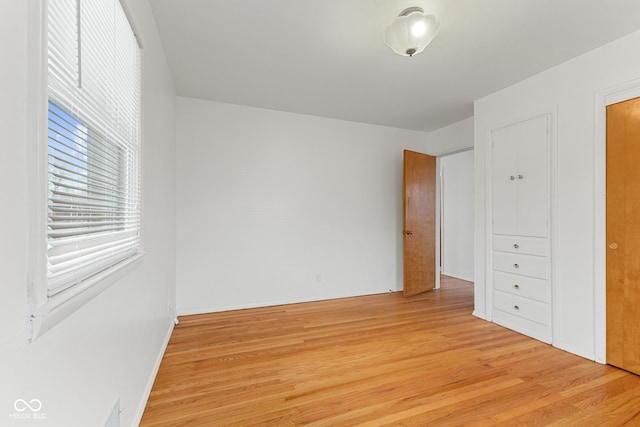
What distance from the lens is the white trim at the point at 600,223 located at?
2.30 meters

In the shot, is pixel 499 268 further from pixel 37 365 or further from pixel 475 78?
pixel 37 365

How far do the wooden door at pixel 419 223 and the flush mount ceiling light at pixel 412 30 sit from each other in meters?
2.32

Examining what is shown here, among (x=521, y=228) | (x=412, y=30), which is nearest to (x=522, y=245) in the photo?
(x=521, y=228)

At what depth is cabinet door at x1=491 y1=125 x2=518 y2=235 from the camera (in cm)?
295

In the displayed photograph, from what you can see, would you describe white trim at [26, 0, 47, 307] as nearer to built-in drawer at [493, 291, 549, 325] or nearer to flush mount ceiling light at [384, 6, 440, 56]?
flush mount ceiling light at [384, 6, 440, 56]

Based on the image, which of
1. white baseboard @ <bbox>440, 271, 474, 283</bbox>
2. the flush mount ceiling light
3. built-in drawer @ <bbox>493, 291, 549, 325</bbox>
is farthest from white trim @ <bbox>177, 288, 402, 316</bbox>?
the flush mount ceiling light

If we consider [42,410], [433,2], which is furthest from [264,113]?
[42,410]

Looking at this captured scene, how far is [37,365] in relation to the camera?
71 centimetres

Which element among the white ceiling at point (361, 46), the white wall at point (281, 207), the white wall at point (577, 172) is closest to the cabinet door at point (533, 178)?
the white wall at point (577, 172)

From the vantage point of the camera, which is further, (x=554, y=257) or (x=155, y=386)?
(x=554, y=257)

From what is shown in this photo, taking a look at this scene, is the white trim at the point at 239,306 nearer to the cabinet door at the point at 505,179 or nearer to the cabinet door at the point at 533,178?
the cabinet door at the point at 505,179

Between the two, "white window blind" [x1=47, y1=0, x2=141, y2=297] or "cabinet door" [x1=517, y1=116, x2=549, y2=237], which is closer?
"white window blind" [x1=47, y1=0, x2=141, y2=297]

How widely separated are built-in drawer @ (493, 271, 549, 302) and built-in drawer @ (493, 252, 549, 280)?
0.16 ft

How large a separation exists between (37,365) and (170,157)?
2493 mm
